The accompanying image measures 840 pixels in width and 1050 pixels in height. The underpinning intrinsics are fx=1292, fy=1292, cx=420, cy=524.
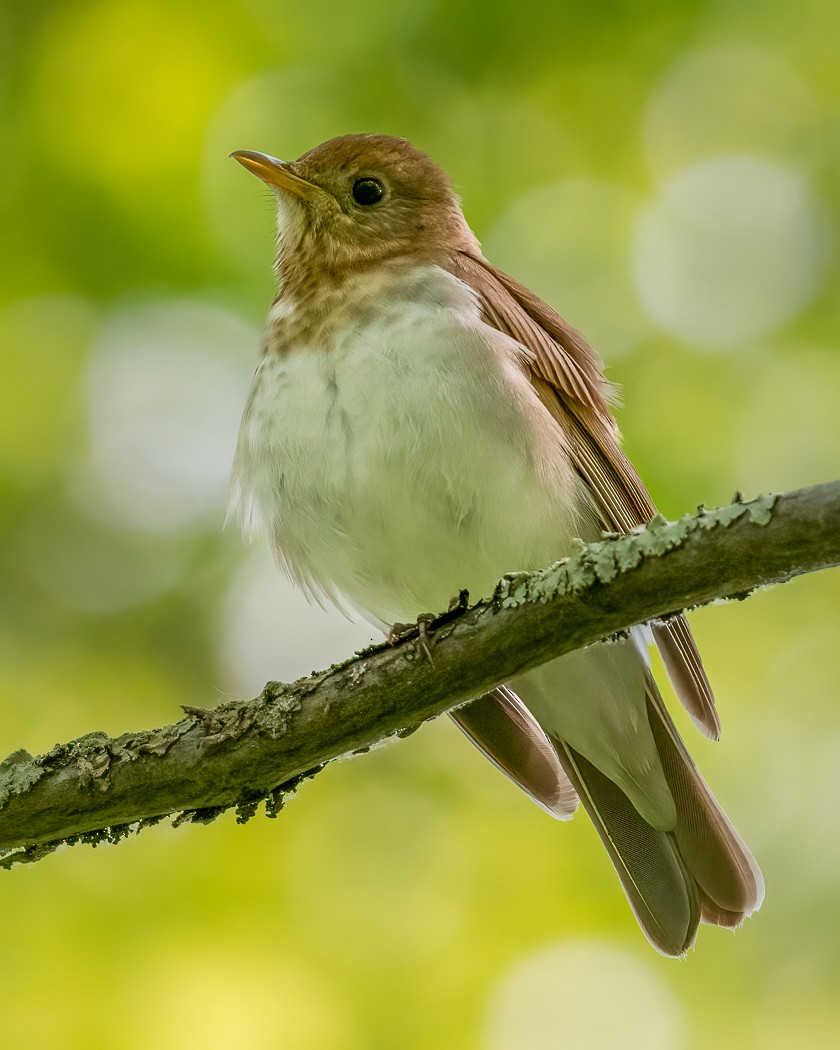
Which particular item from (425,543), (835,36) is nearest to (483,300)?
(425,543)

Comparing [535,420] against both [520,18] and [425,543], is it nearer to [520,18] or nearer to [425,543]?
[425,543]

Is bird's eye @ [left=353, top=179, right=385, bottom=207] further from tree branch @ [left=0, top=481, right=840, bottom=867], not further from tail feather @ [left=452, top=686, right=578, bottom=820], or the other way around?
tree branch @ [left=0, top=481, right=840, bottom=867]

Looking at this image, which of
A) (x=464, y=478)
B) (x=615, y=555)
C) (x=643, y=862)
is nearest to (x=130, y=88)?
(x=464, y=478)

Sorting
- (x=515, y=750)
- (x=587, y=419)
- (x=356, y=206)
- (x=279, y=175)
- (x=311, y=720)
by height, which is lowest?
(x=311, y=720)

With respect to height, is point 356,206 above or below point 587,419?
above

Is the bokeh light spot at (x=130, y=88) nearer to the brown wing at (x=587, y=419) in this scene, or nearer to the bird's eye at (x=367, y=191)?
the bird's eye at (x=367, y=191)

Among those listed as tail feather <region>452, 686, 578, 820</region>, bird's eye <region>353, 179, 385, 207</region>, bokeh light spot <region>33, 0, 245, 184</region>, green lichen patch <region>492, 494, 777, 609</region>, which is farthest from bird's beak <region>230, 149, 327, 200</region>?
green lichen patch <region>492, 494, 777, 609</region>

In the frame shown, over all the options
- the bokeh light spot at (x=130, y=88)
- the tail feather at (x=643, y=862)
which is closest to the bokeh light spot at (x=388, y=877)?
the tail feather at (x=643, y=862)

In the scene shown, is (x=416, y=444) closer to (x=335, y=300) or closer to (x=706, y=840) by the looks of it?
(x=335, y=300)
